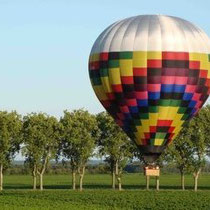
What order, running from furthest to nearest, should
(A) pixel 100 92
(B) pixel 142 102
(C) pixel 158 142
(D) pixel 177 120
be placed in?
(A) pixel 100 92
(D) pixel 177 120
(C) pixel 158 142
(B) pixel 142 102

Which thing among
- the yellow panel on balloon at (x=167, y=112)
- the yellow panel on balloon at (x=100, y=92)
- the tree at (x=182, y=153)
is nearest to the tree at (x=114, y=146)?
the tree at (x=182, y=153)

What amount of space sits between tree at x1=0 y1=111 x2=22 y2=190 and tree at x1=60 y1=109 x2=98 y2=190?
6855 millimetres

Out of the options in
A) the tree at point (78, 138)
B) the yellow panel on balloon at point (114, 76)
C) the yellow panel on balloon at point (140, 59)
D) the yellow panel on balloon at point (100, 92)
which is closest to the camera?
the yellow panel on balloon at point (140, 59)

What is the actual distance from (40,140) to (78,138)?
559 centimetres

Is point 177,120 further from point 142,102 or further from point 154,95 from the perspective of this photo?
point 142,102

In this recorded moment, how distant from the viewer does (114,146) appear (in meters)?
93.2

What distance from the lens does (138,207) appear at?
6266 cm

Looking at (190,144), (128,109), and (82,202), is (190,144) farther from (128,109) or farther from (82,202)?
(128,109)

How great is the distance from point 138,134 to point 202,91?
6151 millimetres

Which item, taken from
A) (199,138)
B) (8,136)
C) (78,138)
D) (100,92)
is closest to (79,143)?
(78,138)

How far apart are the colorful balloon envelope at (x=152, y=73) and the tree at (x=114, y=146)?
4405 centimetres

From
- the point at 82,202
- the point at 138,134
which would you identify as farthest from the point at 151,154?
the point at 82,202

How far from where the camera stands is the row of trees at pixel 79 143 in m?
92.2

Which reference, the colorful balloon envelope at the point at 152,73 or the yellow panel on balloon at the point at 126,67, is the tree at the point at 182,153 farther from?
the yellow panel on balloon at the point at 126,67
